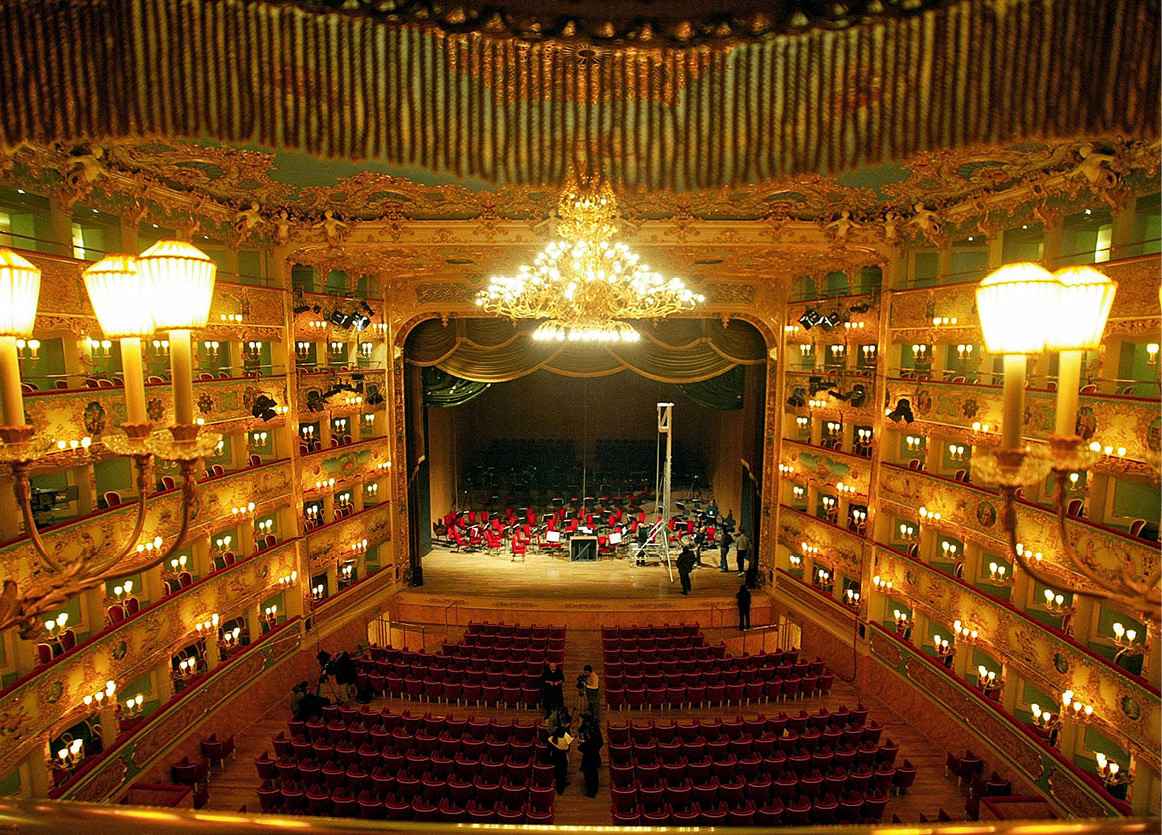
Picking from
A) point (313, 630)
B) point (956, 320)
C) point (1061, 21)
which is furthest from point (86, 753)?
point (956, 320)

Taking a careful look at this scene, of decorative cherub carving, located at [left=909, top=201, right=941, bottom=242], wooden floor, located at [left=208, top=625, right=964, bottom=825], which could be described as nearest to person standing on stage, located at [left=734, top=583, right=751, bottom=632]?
wooden floor, located at [left=208, top=625, right=964, bottom=825]

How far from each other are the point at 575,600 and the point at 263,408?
7.90 metres

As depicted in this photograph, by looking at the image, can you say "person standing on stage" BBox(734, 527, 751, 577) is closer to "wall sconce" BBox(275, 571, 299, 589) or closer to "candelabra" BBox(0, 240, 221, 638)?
"wall sconce" BBox(275, 571, 299, 589)

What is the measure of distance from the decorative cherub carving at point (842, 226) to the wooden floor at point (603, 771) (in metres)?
8.51

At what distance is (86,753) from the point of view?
27.9 feet

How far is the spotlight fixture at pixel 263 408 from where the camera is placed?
37.4 feet

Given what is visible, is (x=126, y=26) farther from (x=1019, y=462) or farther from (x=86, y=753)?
(x=86, y=753)

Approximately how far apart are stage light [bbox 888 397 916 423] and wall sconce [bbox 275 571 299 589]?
457 inches

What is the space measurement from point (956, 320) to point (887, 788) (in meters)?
7.26

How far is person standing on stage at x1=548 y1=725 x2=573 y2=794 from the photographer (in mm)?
8992

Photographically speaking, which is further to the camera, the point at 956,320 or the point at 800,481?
the point at 800,481

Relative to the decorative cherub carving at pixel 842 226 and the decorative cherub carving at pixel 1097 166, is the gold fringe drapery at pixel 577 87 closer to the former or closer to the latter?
the decorative cherub carving at pixel 1097 166

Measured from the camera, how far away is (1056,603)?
870 centimetres

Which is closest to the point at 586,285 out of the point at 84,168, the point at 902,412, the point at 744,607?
the point at 902,412
